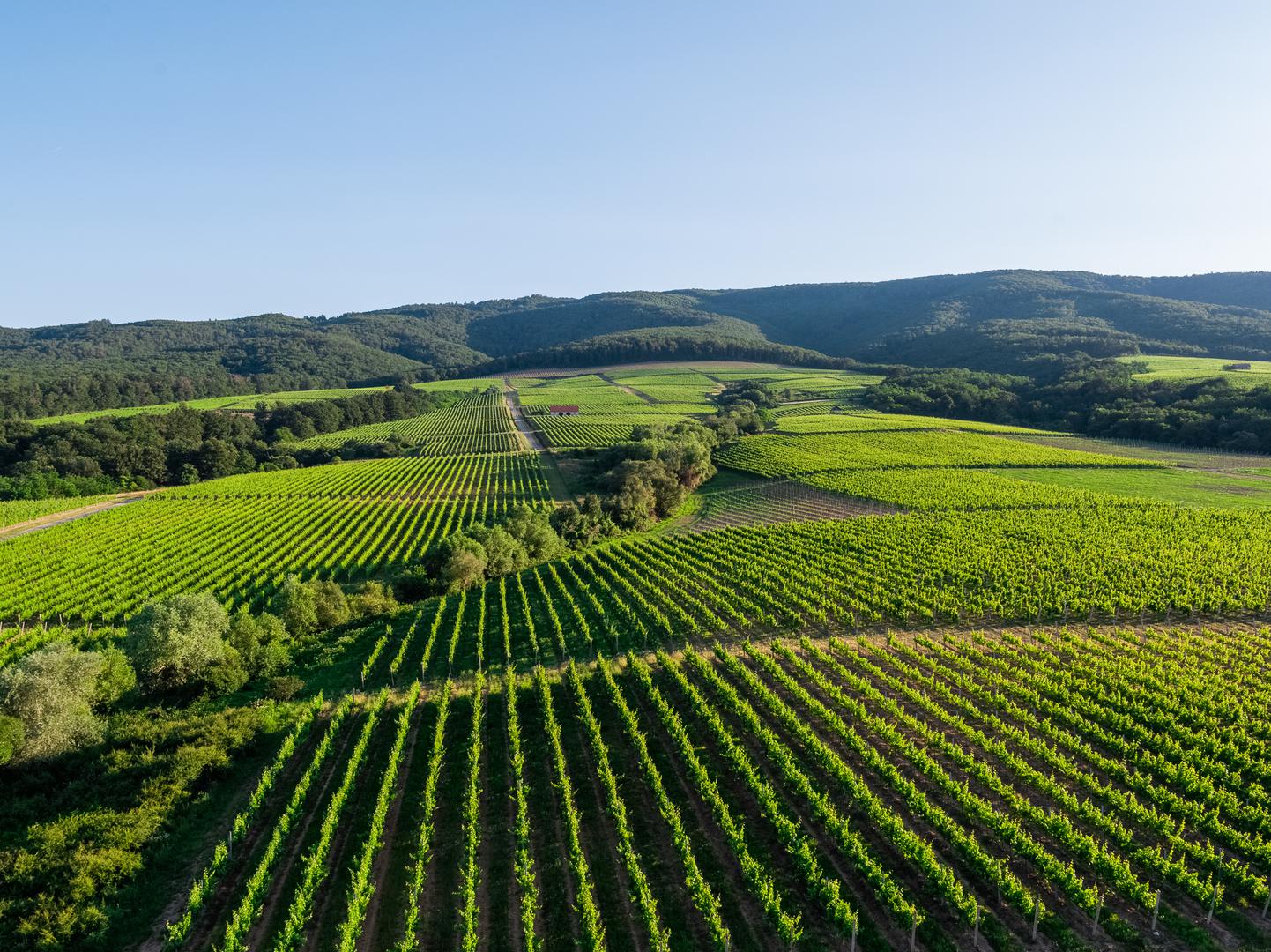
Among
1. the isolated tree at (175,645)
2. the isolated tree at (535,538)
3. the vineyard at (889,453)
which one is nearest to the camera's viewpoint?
the isolated tree at (175,645)

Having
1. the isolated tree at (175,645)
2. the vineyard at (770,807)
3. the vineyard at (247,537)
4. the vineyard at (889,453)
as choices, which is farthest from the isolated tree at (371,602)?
the vineyard at (889,453)

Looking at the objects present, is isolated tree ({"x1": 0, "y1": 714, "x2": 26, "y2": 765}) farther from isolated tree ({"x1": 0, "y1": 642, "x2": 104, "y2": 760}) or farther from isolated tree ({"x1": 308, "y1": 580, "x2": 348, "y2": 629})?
isolated tree ({"x1": 308, "y1": 580, "x2": 348, "y2": 629})

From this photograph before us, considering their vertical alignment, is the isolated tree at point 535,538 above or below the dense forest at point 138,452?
below

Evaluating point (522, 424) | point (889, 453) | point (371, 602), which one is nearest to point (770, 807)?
point (371, 602)

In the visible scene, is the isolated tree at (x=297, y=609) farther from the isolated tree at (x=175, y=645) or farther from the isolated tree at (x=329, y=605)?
the isolated tree at (x=175, y=645)

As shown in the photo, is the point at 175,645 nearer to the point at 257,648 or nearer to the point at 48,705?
the point at 257,648

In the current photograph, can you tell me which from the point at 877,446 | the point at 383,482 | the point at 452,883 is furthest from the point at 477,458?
the point at 452,883

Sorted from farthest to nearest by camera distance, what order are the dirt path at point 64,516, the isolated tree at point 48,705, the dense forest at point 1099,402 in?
the dense forest at point 1099,402 → the dirt path at point 64,516 → the isolated tree at point 48,705
